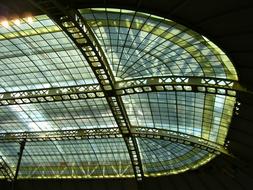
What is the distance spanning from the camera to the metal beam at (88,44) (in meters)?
25.9

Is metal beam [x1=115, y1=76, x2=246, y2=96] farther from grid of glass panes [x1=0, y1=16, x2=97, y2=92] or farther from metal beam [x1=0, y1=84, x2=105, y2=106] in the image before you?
grid of glass panes [x1=0, y1=16, x2=97, y2=92]

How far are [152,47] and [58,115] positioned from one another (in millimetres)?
18829

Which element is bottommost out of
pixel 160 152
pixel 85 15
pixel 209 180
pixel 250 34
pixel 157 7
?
pixel 209 180

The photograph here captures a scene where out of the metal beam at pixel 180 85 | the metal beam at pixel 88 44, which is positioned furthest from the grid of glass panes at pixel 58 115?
the metal beam at pixel 180 85

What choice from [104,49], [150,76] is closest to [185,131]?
[150,76]

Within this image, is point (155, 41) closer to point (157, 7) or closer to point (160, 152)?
point (157, 7)

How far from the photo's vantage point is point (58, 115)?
45.0m

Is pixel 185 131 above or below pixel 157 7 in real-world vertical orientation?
below

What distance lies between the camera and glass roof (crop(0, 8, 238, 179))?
28.9 metres

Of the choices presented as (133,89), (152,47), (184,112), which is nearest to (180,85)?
(152,47)

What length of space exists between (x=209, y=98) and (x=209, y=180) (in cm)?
1698

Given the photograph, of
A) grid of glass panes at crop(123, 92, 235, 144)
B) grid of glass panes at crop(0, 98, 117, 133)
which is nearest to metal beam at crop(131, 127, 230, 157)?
grid of glass panes at crop(123, 92, 235, 144)

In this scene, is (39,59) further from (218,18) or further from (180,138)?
(218,18)

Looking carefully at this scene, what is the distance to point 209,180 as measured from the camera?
47.6 meters
